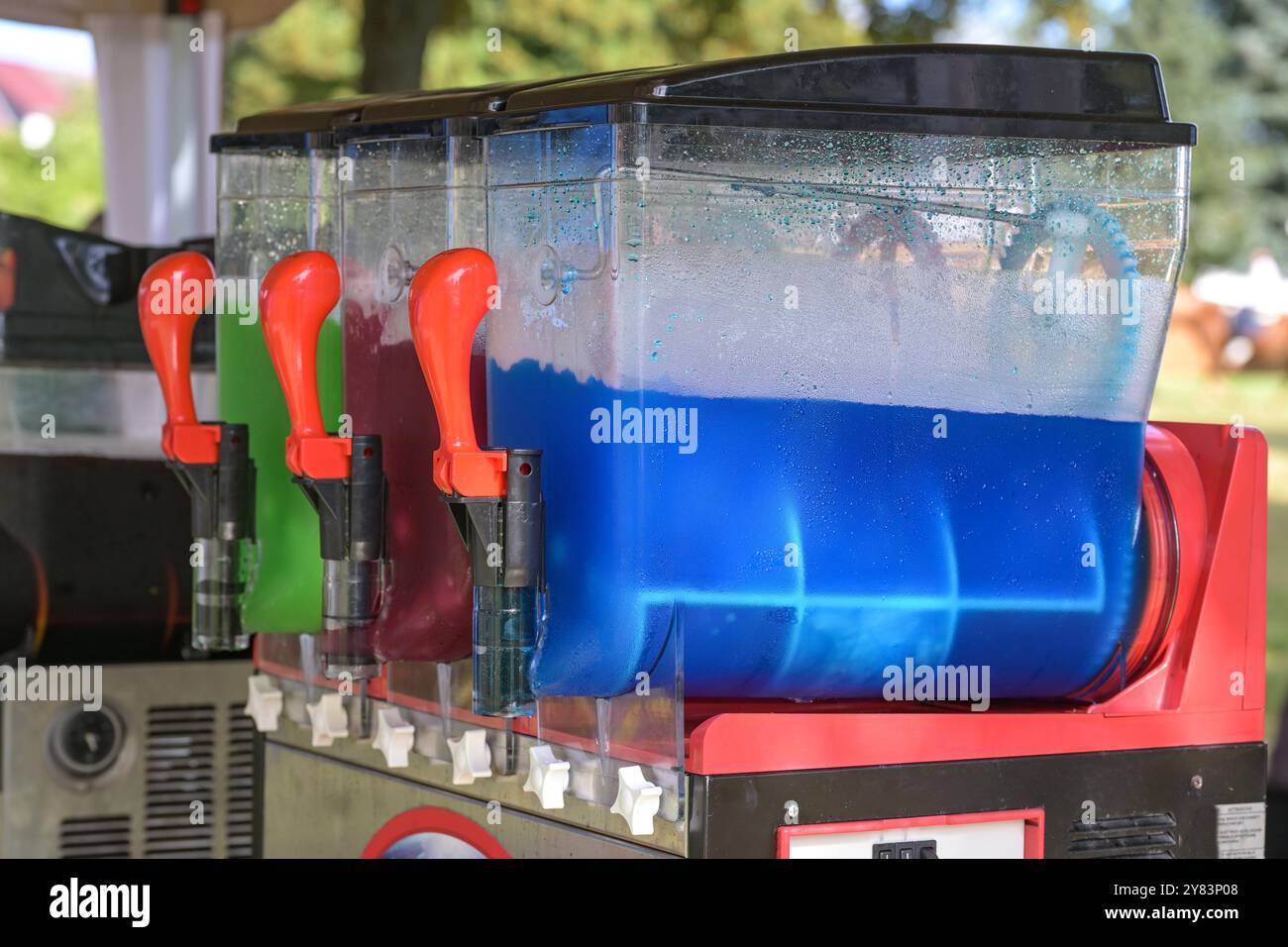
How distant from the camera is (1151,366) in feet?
6.40

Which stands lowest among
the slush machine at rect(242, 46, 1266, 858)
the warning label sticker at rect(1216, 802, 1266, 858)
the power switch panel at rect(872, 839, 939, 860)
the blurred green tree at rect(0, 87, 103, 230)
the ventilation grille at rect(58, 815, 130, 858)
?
the ventilation grille at rect(58, 815, 130, 858)

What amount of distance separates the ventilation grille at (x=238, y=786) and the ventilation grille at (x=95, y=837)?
162 mm

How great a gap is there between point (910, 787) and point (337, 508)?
699 millimetres

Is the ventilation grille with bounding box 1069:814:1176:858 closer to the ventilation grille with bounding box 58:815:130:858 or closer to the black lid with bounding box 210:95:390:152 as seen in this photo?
the black lid with bounding box 210:95:390:152

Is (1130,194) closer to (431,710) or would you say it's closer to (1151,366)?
(1151,366)

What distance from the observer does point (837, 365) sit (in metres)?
1.81

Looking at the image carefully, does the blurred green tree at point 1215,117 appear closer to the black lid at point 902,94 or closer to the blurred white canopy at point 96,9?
the blurred white canopy at point 96,9

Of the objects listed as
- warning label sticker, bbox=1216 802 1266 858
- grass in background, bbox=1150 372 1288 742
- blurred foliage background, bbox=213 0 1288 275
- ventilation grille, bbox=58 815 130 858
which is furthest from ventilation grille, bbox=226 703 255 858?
grass in background, bbox=1150 372 1288 742

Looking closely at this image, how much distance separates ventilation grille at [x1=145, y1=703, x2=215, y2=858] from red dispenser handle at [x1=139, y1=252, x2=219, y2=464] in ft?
2.67

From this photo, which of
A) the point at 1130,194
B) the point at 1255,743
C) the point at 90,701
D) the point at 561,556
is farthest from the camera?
the point at 90,701

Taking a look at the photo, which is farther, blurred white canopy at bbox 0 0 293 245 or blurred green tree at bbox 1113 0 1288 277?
blurred green tree at bbox 1113 0 1288 277

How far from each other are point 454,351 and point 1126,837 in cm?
93

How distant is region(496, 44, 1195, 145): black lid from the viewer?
5.62ft
